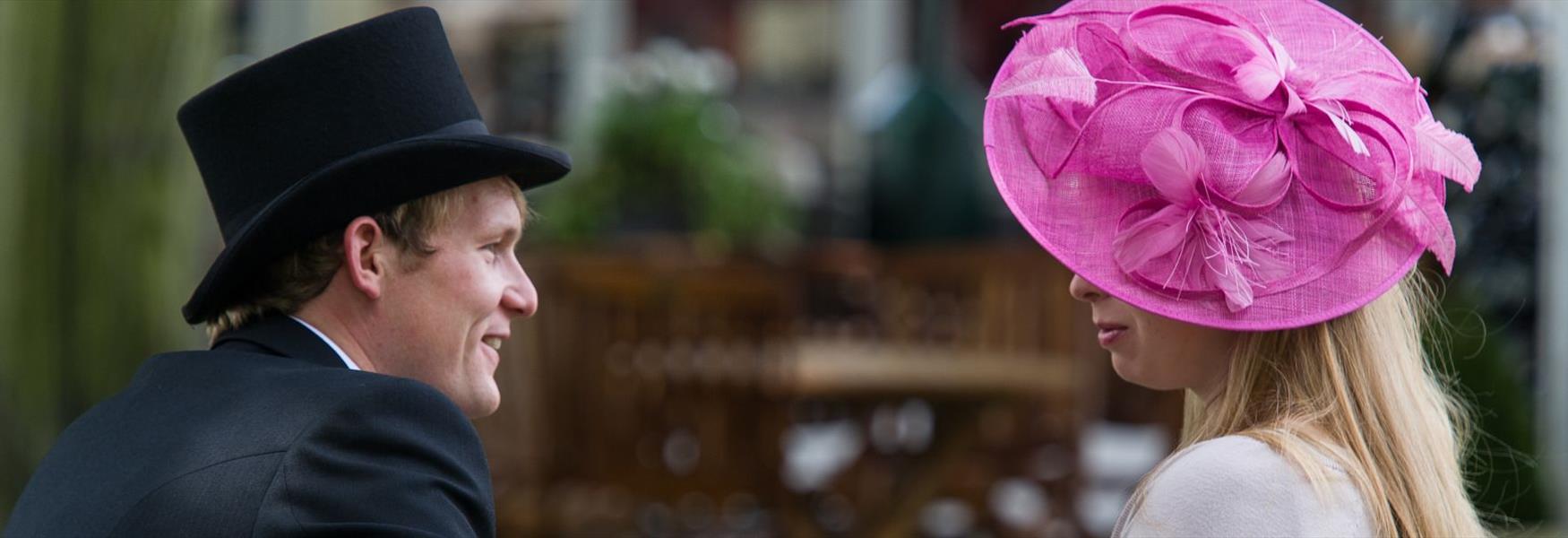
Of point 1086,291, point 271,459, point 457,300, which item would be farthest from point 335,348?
point 1086,291

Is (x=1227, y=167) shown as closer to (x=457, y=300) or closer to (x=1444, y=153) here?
(x=1444, y=153)

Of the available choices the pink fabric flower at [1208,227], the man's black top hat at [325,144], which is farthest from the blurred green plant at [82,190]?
the pink fabric flower at [1208,227]

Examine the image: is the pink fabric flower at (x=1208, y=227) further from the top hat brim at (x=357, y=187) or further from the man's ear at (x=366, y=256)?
the man's ear at (x=366, y=256)

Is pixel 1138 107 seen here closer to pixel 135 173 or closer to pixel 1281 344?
pixel 1281 344

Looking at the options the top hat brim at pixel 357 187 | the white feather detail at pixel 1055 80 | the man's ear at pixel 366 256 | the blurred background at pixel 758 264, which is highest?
the white feather detail at pixel 1055 80

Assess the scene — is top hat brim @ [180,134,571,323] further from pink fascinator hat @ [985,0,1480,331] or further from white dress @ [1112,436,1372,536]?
white dress @ [1112,436,1372,536]

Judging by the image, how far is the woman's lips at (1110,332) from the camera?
1922 mm

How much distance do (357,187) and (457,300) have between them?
0.62ft

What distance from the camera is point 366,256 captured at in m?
1.98

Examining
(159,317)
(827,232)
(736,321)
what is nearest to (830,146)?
(827,232)

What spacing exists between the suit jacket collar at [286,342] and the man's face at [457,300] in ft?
0.23

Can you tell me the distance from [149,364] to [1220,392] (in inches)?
47.9

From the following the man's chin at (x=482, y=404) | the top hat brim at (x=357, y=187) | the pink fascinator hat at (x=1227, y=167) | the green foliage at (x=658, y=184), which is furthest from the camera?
the green foliage at (x=658, y=184)

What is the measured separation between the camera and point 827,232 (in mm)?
7102
